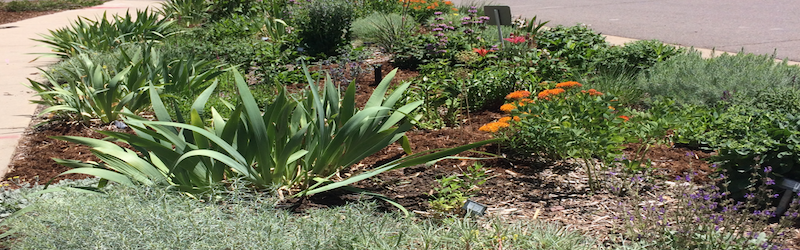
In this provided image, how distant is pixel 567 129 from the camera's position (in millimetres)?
3639

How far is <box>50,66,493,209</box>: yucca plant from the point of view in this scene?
328 cm

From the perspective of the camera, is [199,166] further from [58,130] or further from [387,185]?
[58,130]

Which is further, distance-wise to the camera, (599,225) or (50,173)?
(50,173)

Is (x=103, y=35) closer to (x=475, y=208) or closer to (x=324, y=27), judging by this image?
(x=324, y=27)

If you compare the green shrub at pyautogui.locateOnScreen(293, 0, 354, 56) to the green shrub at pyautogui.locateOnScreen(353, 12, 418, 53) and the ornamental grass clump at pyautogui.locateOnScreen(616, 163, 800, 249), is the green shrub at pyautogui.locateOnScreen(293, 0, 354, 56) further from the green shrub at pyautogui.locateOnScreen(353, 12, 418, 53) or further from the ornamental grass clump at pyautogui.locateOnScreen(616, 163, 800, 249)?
the ornamental grass clump at pyautogui.locateOnScreen(616, 163, 800, 249)

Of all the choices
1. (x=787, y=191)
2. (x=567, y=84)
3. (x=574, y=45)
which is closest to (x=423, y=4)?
(x=574, y=45)

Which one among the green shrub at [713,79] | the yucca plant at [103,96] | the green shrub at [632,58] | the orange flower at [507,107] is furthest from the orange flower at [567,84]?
the yucca plant at [103,96]

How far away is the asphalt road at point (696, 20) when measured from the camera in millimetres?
8836

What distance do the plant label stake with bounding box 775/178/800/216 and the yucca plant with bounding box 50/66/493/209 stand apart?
151 centimetres

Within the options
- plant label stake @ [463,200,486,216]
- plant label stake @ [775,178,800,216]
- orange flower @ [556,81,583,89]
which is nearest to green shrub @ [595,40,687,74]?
orange flower @ [556,81,583,89]

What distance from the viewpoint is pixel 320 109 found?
11.3 ft

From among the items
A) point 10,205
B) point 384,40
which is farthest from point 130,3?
point 10,205

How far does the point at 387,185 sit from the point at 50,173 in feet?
8.09

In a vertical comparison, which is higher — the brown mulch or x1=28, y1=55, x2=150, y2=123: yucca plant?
x1=28, y1=55, x2=150, y2=123: yucca plant
